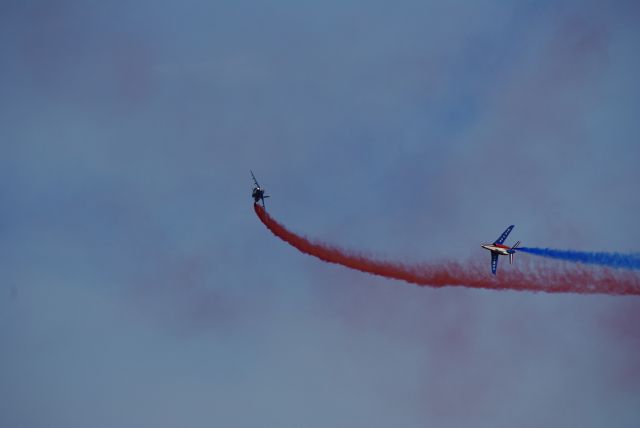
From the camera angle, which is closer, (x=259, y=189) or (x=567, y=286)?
(x=567, y=286)

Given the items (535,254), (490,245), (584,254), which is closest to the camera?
(584,254)

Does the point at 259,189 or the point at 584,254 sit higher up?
the point at 259,189

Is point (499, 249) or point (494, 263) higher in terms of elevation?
point (499, 249)

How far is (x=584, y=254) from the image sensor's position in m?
85.7

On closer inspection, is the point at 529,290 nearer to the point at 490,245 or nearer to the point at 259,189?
the point at 490,245

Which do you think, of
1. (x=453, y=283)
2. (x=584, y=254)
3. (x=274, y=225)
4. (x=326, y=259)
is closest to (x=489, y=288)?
(x=453, y=283)

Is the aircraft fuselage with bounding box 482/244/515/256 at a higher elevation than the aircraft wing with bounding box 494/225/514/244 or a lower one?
lower

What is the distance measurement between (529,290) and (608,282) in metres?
7.98

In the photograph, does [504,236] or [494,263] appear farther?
[504,236]

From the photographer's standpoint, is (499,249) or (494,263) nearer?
(494,263)

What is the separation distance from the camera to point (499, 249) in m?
97.1

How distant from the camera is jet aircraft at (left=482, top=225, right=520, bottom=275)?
314 ft

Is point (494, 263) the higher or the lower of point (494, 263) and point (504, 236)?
the lower

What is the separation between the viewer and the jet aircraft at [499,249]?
314 ft
